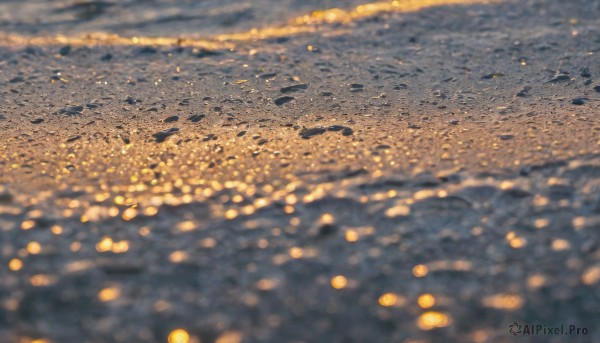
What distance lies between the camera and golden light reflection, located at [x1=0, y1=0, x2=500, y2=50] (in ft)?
5.31

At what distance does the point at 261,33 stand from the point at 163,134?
1.94 feet

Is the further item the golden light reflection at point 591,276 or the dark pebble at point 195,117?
the dark pebble at point 195,117

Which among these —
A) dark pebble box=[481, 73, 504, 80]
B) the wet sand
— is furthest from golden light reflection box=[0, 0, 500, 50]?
dark pebble box=[481, 73, 504, 80]

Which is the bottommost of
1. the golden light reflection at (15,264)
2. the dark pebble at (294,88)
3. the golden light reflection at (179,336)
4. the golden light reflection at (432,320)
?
the golden light reflection at (432,320)

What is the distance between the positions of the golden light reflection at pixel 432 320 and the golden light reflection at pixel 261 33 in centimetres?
94

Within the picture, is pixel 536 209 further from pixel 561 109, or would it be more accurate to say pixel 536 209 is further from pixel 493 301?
pixel 561 109

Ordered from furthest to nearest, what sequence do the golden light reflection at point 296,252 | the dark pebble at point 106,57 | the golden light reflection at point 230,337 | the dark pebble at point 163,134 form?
the dark pebble at point 106,57 < the dark pebble at point 163,134 < the golden light reflection at point 296,252 < the golden light reflection at point 230,337

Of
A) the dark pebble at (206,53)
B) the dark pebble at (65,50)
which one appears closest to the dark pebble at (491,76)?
the dark pebble at (206,53)

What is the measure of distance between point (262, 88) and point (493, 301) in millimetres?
694

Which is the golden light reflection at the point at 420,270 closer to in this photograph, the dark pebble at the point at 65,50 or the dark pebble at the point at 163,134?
the dark pebble at the point at 163,134

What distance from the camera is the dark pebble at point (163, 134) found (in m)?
1.19

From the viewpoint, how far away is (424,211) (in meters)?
0.99

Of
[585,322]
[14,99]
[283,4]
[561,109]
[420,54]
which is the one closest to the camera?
[585,322]

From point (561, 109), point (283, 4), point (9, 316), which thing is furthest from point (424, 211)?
point (283, 4)
